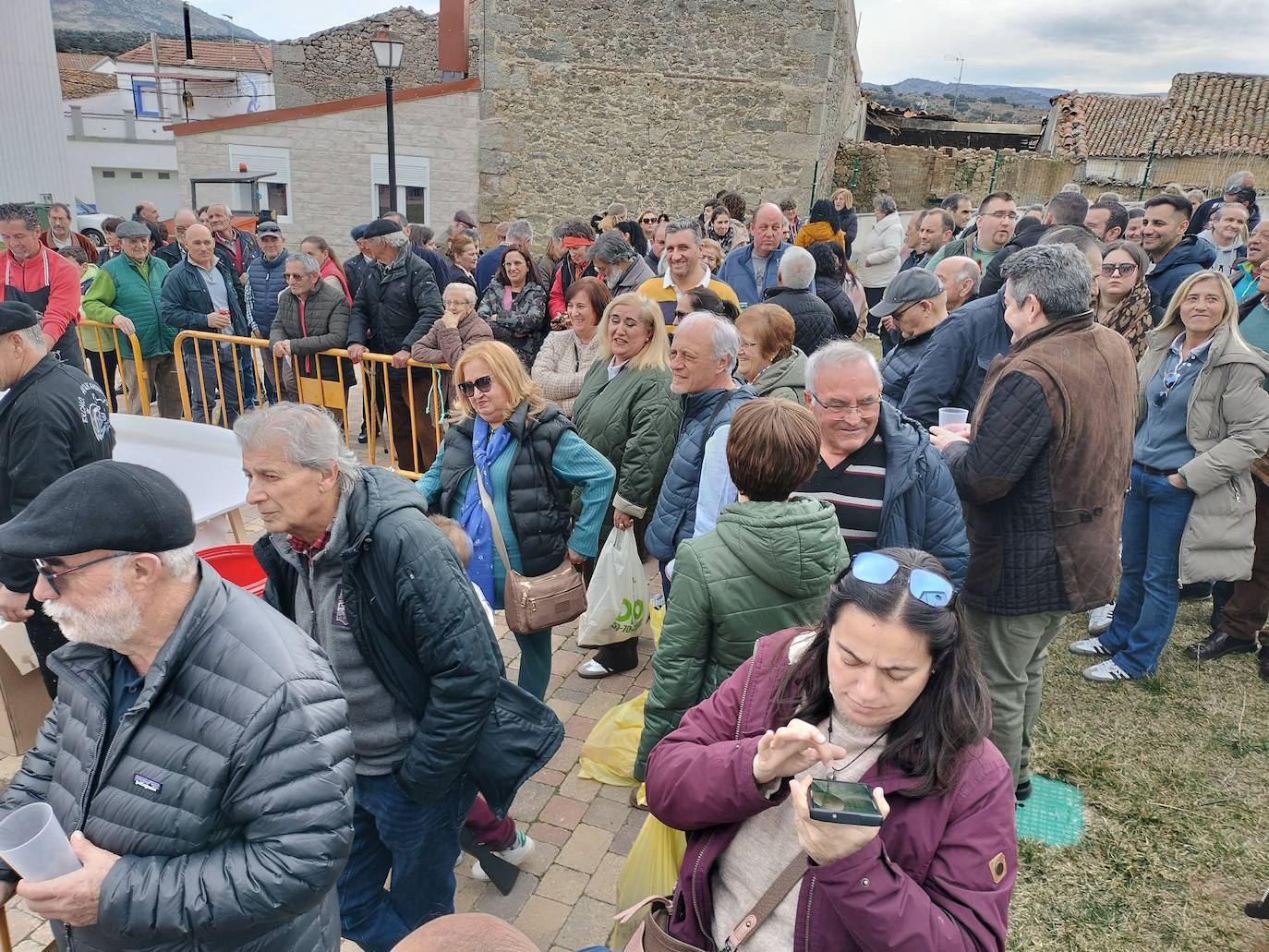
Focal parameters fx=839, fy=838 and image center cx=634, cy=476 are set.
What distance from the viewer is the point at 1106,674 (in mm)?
4758

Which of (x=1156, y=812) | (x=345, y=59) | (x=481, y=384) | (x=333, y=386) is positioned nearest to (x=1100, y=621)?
(x=1156, y=812)

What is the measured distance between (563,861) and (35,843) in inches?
87.0

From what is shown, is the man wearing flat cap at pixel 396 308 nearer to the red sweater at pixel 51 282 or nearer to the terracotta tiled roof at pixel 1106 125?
the red sweater at pixel 51 282

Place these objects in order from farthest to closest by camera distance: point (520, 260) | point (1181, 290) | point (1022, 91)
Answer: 1. point (1022, 91)
2. point (520, 260)
3. point (1181, 290)

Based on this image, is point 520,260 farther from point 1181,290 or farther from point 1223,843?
point 1223,843

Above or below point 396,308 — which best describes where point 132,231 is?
above

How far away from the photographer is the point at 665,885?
8.59ft

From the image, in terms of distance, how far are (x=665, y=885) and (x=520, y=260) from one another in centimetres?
515

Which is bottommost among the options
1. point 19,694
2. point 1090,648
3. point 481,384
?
point 1090,648

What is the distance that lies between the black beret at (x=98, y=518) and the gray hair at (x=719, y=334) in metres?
2.48

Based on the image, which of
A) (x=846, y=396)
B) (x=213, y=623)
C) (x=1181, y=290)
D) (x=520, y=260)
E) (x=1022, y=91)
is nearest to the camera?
(x=213, y=623)

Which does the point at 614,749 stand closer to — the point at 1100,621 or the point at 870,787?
the point at 870,787

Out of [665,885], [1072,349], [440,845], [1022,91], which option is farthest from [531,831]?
[1022,91]

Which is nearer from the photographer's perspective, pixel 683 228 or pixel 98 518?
Answer: pixel 98 518
